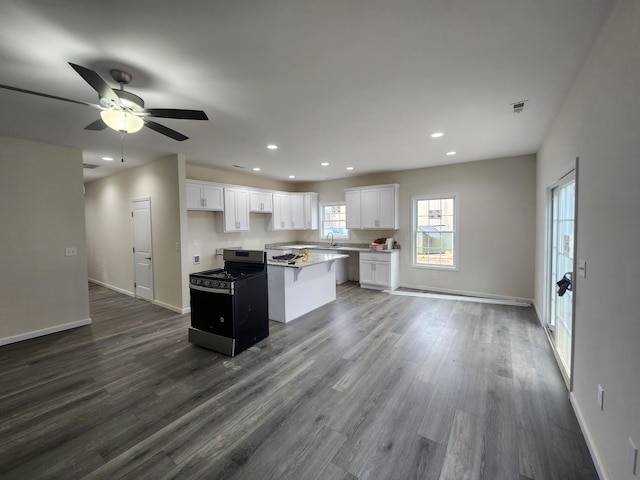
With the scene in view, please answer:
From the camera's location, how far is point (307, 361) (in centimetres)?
298

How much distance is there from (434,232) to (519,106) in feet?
11.0

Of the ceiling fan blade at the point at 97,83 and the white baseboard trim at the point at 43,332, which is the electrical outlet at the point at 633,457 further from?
the white baseboard trim at the point at 43,332

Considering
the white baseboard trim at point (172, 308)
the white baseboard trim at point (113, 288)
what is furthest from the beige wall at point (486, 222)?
the white baseboard trim at point (113, 288)

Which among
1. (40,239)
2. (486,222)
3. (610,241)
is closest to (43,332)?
(40,239)

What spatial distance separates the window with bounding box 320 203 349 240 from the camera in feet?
23.9

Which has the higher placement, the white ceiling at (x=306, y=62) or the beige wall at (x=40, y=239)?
the white ceiling at (x=306, y=62)

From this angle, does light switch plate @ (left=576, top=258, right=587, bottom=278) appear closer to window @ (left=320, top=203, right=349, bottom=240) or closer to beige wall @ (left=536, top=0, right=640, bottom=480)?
beige wall @ (left=536, top=0, right=640, bottom=480)

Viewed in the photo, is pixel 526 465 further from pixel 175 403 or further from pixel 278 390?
pixel 175 403

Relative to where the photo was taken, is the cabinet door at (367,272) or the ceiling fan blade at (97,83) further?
the cabinet door at (367,272)

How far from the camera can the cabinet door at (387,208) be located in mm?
6070

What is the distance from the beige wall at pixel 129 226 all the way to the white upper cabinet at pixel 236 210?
115cm

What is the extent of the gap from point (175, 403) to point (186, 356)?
0.91 meters

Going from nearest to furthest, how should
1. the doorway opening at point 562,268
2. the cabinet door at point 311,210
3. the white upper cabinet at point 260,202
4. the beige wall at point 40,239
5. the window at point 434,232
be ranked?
the doorway opening at point 562,268, the beige wall at point 40,239, the window at point 434,232, the white upper cabinet at point 260,202, the cabinet door at point 311,210

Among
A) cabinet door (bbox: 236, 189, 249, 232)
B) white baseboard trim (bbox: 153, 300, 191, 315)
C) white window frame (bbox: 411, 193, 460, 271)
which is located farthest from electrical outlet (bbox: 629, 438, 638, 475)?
cabinet door (bbox: 236, 189, 249, 232)
